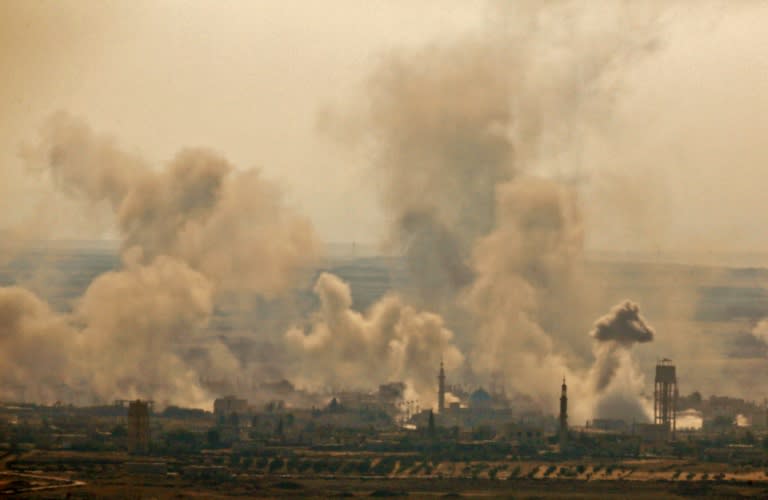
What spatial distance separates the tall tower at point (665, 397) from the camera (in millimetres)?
106062

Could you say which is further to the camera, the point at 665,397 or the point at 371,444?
the point at 665,397

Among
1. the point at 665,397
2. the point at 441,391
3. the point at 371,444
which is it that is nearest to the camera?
the point at 371,444

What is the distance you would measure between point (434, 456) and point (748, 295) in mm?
49005

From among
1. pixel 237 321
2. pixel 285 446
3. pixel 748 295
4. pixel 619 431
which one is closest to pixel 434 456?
pixel 285 446

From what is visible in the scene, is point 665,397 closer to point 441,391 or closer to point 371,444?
point 441,391

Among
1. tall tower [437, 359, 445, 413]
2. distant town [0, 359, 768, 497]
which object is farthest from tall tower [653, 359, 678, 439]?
tall tower [437, 359, 445, 413]

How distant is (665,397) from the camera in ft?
349

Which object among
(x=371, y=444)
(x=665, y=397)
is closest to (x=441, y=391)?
(x=665, y=397)

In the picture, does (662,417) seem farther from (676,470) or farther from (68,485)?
(68,485)

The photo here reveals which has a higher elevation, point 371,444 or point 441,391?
point 441,391

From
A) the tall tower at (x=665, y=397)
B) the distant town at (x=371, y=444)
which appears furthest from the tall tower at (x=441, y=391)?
the tall tower at (x=665, y=397)

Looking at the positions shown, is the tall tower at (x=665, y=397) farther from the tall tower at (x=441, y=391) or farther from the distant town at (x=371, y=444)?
the tall tower at (x=441, y=391)

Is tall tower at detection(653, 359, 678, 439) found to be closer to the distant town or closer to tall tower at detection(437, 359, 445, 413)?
the distant town

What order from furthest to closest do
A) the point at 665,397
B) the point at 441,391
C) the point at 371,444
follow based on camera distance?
1. the point at 441,391
2. the point at 665,397
3. the point at 371,444
